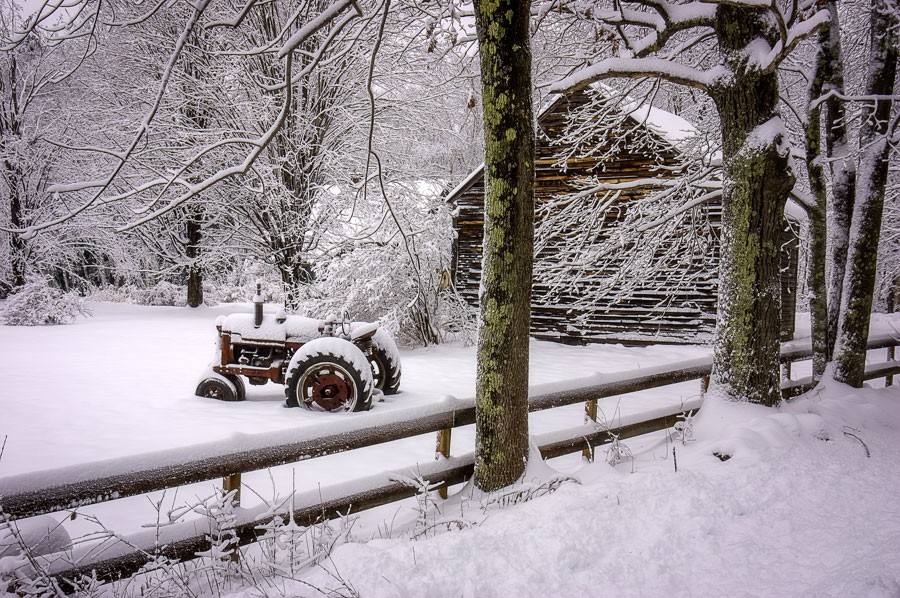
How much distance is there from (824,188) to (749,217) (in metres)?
2.15

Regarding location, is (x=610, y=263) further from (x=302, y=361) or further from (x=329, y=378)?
(x=302, y=361)

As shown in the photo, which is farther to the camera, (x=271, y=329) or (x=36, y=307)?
(x=36, y=307)

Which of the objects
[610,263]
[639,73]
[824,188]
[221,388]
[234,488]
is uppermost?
[639,73]

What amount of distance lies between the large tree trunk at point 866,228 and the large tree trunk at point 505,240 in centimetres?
486

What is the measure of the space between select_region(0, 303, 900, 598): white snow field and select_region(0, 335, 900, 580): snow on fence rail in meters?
0.08

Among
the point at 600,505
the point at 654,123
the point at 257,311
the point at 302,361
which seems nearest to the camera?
the point at 600,505

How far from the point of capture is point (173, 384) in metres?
7.90

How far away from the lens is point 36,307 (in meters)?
14.4

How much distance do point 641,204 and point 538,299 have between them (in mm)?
6765

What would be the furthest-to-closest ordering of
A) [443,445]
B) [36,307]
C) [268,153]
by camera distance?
[268,153] < [36,307] < [443,445]

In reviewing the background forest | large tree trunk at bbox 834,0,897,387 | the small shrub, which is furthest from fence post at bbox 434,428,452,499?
the small shrub

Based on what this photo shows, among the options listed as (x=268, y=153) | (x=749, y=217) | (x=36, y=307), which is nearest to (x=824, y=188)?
(x=749, y=217)

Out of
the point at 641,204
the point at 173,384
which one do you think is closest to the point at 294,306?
the point at 173,384

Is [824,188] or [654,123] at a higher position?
[654,123]
